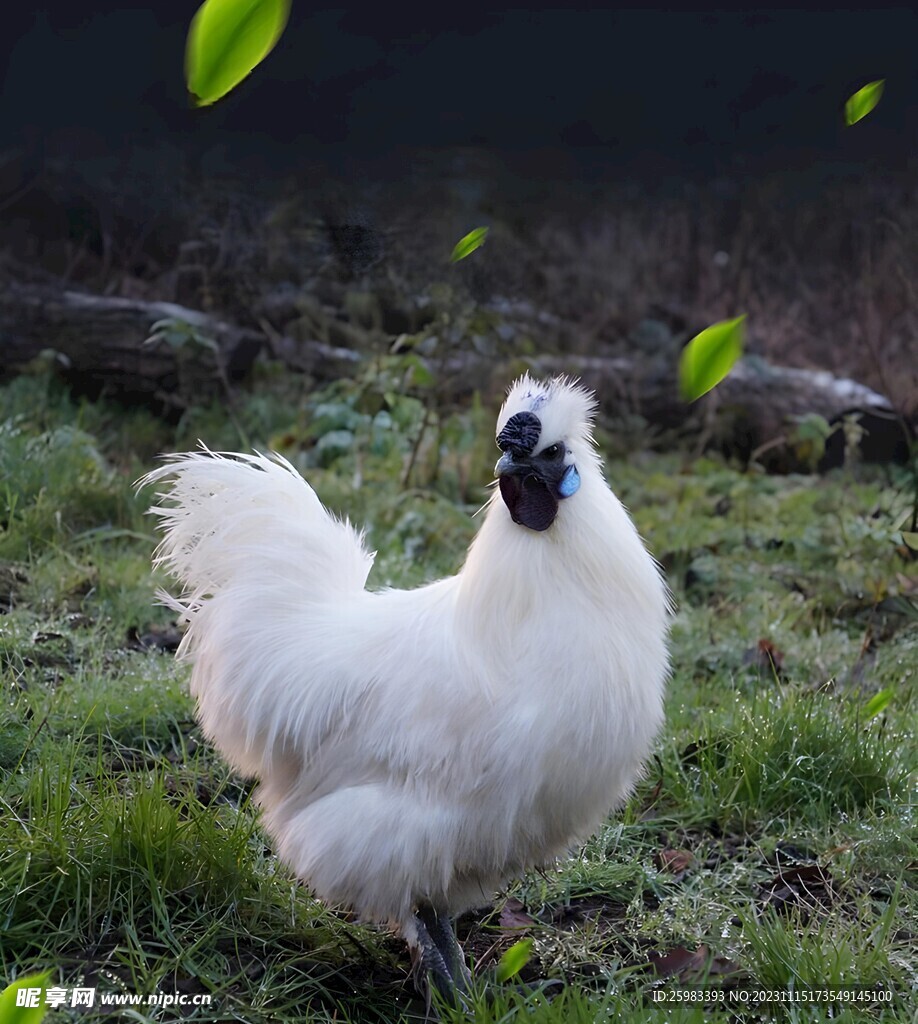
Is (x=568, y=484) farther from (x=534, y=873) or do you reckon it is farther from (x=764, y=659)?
(x=764, y=659)

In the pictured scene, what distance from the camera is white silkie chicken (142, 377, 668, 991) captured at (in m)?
2.46

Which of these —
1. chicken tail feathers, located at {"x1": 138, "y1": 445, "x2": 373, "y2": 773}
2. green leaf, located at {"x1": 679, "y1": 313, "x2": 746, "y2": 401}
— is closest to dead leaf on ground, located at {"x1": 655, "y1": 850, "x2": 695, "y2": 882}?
chicken tail feathers, located at {"x1": 138, "y1": 445, "x2": 373, "y2": 773}

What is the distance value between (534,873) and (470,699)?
1.08 m

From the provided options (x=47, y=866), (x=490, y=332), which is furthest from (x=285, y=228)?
(x=47, y=866)

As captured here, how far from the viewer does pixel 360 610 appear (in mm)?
2898

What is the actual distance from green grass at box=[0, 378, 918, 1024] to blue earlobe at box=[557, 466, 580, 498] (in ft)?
3.87

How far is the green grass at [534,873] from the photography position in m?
2.62

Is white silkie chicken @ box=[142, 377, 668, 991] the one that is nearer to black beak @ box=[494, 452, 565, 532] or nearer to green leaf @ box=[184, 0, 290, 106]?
black beak @ box=[494, 452, 565, 532]

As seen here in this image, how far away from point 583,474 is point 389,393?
4.08 metres

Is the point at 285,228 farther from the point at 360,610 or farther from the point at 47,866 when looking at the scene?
the point at 47,866

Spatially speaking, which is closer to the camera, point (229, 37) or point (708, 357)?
point (229, 37)

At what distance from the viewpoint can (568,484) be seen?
2584 millimetres

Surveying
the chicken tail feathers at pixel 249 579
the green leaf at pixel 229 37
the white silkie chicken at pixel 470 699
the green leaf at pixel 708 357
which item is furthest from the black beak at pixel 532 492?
the green leaf at pixel 229 37

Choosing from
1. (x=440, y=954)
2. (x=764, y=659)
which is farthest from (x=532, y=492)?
(x=764, y=659)
